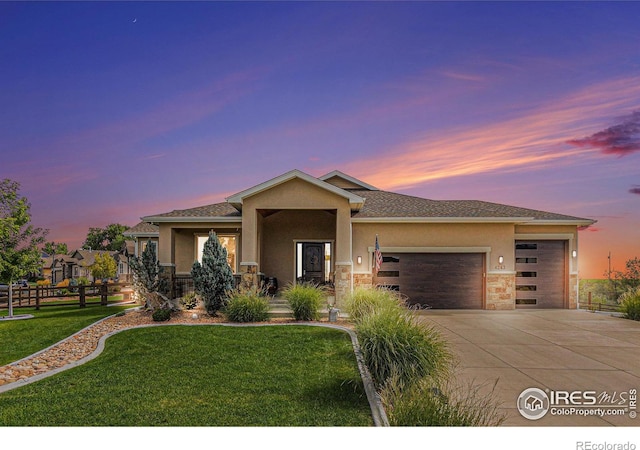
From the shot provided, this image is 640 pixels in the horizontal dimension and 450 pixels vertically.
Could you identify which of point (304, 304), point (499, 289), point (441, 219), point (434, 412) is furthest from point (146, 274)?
point (499, 289)

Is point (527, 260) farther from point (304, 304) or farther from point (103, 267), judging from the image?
point (103, 267)

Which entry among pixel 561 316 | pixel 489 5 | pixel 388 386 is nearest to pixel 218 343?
pixel 388 386

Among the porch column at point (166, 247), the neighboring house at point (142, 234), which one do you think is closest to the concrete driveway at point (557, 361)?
the porch column at point (166, 247)

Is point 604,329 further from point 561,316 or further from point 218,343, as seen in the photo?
point 218,343

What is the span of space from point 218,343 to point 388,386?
3868mm

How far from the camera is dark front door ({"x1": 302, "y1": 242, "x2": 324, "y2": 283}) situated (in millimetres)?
15539

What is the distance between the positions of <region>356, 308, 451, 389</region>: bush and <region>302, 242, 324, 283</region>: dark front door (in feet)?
29.9

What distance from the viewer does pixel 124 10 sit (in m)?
6.17

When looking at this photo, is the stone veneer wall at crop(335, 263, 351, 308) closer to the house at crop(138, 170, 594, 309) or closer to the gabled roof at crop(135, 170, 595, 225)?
the house at crop(138, 170, 594, 309)

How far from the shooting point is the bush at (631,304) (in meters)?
11.7

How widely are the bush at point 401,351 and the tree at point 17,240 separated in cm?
1219

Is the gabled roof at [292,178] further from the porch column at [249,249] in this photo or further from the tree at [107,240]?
the tree at [107,240]

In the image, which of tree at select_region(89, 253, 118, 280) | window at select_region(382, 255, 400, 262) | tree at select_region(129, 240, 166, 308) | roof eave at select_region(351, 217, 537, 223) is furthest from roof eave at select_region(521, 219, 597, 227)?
tree at select_region(89, 253, 118, 280)

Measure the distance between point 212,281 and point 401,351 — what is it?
21.9 feet
